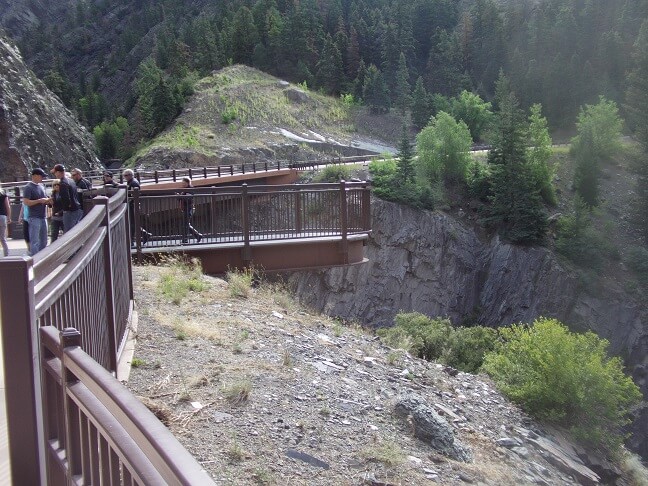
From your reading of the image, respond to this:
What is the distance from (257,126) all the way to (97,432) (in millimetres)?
71437

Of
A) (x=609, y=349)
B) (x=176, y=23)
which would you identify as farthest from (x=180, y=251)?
(x=176, y=23)

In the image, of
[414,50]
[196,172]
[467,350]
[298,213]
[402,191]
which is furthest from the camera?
[414,50]

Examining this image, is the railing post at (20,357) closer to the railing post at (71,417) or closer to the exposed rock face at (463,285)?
the railing post at (71,417)

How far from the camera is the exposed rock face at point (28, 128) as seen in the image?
139 ft

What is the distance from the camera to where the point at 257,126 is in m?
72.7

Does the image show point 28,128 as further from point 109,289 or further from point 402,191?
point 109,289

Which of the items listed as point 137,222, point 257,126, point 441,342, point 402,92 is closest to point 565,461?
point 137,222

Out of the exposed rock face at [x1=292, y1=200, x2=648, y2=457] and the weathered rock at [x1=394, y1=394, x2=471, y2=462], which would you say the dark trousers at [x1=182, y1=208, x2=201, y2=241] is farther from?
the exposed rock face at [x1=292, y1=200, x2=648, y2=457]

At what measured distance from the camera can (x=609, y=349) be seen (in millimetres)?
45438

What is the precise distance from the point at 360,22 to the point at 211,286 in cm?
11164

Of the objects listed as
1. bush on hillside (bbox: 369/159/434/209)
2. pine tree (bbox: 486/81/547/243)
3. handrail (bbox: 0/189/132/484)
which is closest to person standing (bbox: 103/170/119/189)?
handrail (bbox: 0/189/132/484)

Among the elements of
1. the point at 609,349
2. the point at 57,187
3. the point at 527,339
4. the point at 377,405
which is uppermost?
the point at 57,187

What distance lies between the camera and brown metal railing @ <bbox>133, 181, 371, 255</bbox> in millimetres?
14836

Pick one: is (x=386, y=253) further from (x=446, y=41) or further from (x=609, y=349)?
(x=446, y=41)
